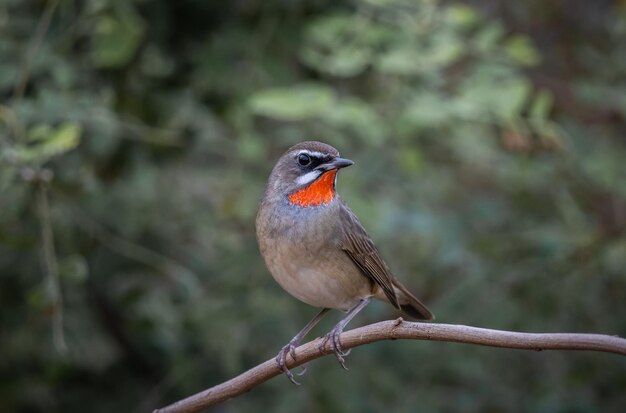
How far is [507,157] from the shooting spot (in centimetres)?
697

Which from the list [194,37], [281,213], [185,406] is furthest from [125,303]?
[185,406]

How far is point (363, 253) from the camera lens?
4.00 m

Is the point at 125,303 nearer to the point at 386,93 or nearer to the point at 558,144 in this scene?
the point at 386,93

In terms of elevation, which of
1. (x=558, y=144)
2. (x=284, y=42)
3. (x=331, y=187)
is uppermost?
(x=284, y=42)

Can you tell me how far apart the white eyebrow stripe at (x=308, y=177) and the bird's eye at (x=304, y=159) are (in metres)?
0.04

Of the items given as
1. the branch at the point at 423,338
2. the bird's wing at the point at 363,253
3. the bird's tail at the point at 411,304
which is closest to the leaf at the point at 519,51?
the bird's tail at the point at 411,304

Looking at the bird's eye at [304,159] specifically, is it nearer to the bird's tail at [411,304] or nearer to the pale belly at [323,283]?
the pale belly at [323,283]

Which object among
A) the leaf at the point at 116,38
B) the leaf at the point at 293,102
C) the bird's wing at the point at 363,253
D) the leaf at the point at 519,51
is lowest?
the bird's wing at the point at 363,253

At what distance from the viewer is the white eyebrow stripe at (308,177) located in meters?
3.79

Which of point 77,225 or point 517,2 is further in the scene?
point 517,2

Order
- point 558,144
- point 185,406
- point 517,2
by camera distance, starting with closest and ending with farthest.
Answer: point 185,406 → point 558,144 → point 517,2

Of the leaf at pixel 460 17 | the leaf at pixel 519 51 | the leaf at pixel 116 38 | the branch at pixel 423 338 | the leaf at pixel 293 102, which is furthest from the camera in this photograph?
the leaf at pixel 519 51

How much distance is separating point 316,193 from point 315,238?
20 centimetres

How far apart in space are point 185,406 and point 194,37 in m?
3.18
